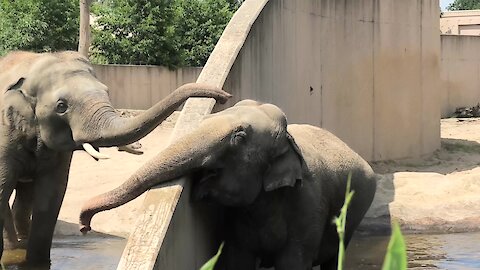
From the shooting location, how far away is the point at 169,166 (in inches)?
172

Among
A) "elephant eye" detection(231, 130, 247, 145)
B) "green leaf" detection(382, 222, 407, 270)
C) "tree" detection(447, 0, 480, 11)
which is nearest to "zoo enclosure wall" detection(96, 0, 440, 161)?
"elephant eye" detection(231, 130, 247, 145)

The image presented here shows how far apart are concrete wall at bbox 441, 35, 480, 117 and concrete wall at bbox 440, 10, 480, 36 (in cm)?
844

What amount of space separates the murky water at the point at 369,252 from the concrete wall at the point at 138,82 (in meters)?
13.4

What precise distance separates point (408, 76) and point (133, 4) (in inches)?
509

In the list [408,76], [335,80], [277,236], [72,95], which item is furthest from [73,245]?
[408,76]

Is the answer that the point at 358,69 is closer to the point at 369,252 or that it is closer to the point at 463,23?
the point at 369,252

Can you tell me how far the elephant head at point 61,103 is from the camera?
546 centimetres

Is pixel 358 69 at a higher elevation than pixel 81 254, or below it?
higher

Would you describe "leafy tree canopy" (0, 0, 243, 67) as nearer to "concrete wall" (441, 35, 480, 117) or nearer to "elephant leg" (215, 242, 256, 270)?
"concrete wall" (441, 35, 480, 117)

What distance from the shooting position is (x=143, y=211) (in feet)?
14.3

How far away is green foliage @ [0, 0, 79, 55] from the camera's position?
21.5m

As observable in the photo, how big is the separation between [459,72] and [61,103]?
17599 millimetres

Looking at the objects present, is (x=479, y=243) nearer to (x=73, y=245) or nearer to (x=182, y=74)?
(x=73, y=245)

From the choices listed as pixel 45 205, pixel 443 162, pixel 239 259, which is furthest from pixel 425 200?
pixel 239 259
